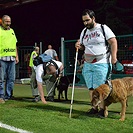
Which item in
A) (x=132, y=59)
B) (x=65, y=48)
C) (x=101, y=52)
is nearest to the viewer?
(x=101, y=52)

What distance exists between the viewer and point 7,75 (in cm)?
873

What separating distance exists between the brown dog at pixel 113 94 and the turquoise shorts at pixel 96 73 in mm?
331

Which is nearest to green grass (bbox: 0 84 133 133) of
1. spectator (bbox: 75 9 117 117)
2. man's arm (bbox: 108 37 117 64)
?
spectator (bbox: 75 9 117 117)

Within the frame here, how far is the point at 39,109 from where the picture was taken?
24.3 feet

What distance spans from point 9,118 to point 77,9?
17898 millimetres

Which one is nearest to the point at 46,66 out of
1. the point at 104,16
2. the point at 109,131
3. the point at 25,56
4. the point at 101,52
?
the point at 101,52

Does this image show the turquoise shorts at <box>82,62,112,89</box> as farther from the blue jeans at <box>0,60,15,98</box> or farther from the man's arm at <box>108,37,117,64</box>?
the blue jeans at <box>0,60,15,98</box>

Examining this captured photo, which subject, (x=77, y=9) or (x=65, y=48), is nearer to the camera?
(x=65, y=48)

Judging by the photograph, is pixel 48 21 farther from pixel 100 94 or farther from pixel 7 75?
pixel 100 94

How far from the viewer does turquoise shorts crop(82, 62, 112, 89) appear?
6.50 meters

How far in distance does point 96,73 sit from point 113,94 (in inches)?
24.3

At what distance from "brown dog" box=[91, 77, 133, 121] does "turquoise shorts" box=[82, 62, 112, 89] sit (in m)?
0.33

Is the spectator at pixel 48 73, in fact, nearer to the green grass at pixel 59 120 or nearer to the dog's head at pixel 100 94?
the green grass at pixel 59 120

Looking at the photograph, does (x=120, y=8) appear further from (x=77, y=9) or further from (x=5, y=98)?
(x=5, y=98)
